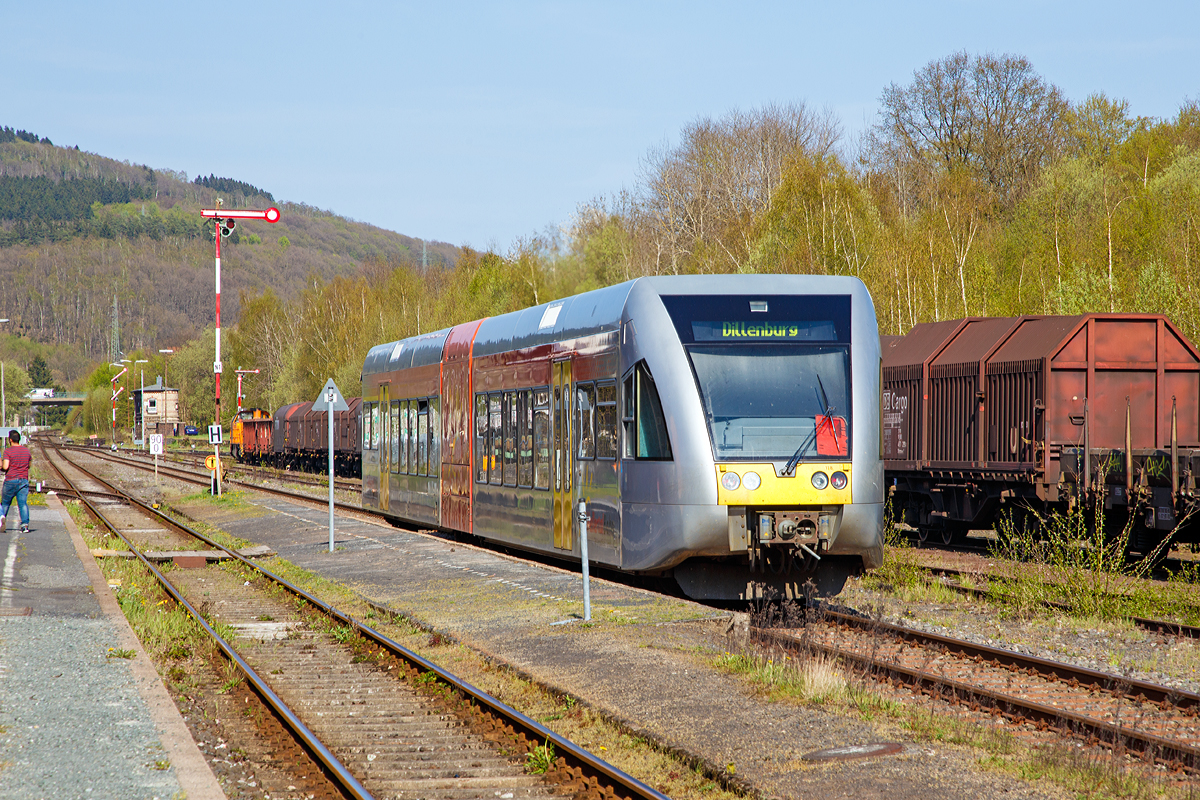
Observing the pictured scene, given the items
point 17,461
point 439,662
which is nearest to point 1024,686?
point 439,662

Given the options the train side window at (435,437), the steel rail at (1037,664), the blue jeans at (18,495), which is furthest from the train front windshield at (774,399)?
the blue jeans at (18,495)

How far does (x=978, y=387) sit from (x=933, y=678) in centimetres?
1110

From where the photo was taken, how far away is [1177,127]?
49.6 meters

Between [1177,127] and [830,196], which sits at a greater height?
[1177,127]

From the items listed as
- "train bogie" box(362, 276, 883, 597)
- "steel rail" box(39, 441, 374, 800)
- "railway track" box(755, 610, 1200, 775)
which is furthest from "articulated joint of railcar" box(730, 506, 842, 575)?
"steel rail" box(39, 441, 374, 800)

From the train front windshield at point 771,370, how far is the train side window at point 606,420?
137cm

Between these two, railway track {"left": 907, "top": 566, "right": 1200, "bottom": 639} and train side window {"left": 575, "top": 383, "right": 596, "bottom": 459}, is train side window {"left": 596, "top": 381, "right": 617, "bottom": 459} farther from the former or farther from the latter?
railway track {"left": 907, "top": 566, "right": 1200, "bottom": 639}

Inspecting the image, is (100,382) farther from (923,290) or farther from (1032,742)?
(1032,742)

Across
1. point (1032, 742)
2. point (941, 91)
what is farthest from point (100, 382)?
point (1032, 742)

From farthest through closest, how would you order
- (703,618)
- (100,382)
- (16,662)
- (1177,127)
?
(100,382) → (1177,127) → (703,618) → (16,662)

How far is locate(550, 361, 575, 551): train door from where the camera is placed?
13953mm

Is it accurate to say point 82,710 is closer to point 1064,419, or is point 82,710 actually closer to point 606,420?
point 606,420

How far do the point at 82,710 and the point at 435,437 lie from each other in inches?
440

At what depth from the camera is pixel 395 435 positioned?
22.1 m
